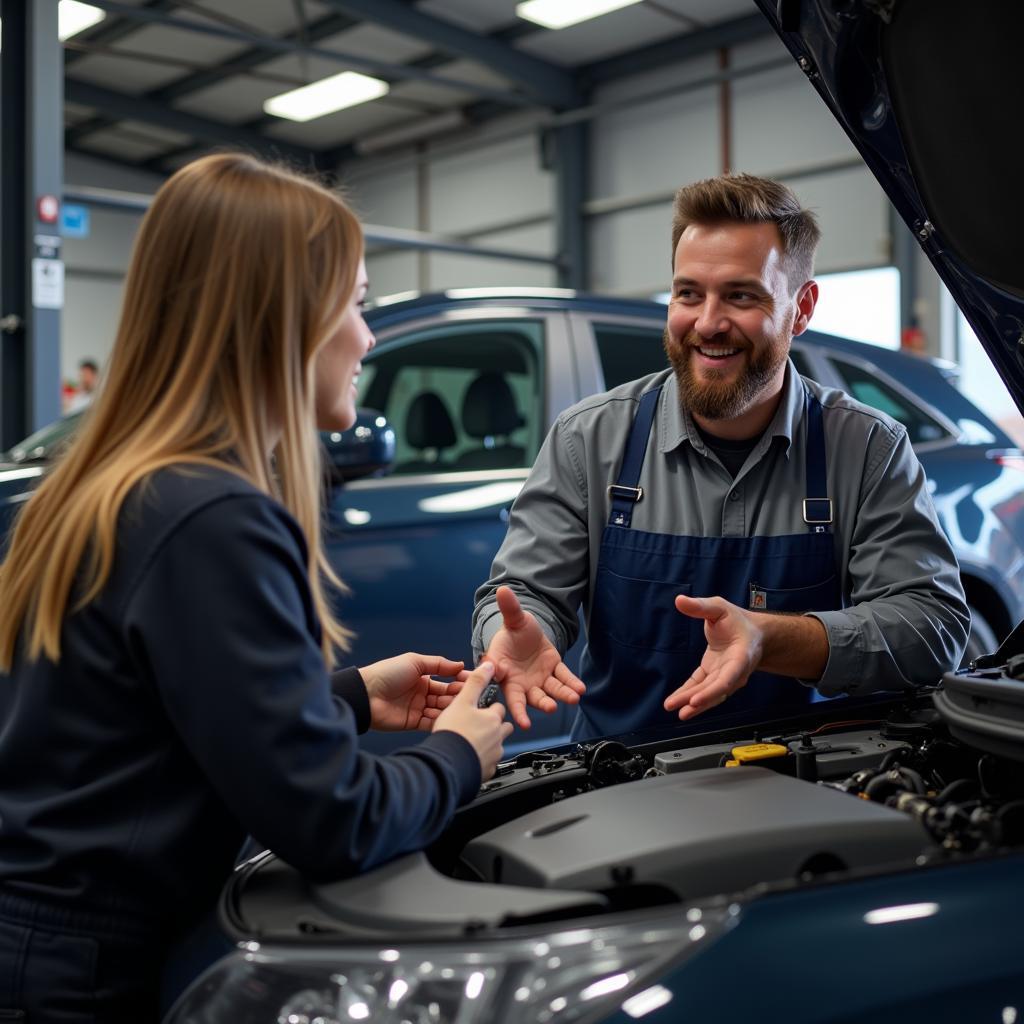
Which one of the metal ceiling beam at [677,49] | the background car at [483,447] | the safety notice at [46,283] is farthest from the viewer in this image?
the metal ceiling beam at [677,49]

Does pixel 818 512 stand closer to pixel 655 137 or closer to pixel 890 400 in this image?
pixel 890 400

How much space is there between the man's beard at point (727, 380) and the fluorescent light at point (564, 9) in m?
8.24

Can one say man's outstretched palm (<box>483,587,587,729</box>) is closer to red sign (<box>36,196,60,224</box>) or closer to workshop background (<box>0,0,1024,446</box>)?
red sign (<box>36,196,60,224</box>)

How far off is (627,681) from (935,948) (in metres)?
1.05

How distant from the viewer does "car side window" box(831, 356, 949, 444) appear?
3584 millimetres

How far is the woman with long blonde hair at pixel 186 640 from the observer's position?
102cm

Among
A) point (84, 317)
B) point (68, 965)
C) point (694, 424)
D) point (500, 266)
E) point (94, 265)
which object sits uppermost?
point (94, 265)

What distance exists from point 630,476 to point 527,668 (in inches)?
19.6

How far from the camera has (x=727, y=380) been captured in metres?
1.96

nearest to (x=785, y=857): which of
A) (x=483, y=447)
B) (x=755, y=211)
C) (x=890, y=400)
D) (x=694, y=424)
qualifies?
(x=694, y=424)

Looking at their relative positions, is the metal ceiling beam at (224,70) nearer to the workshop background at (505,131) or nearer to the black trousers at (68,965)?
the workshop background at (505,131)

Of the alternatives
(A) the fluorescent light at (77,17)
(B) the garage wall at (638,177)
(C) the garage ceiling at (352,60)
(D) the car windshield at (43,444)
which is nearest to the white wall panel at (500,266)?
(B) the garage wall at (638,177)

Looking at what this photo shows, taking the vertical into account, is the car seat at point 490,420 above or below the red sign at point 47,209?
below

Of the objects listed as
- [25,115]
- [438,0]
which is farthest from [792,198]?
[438,0]
